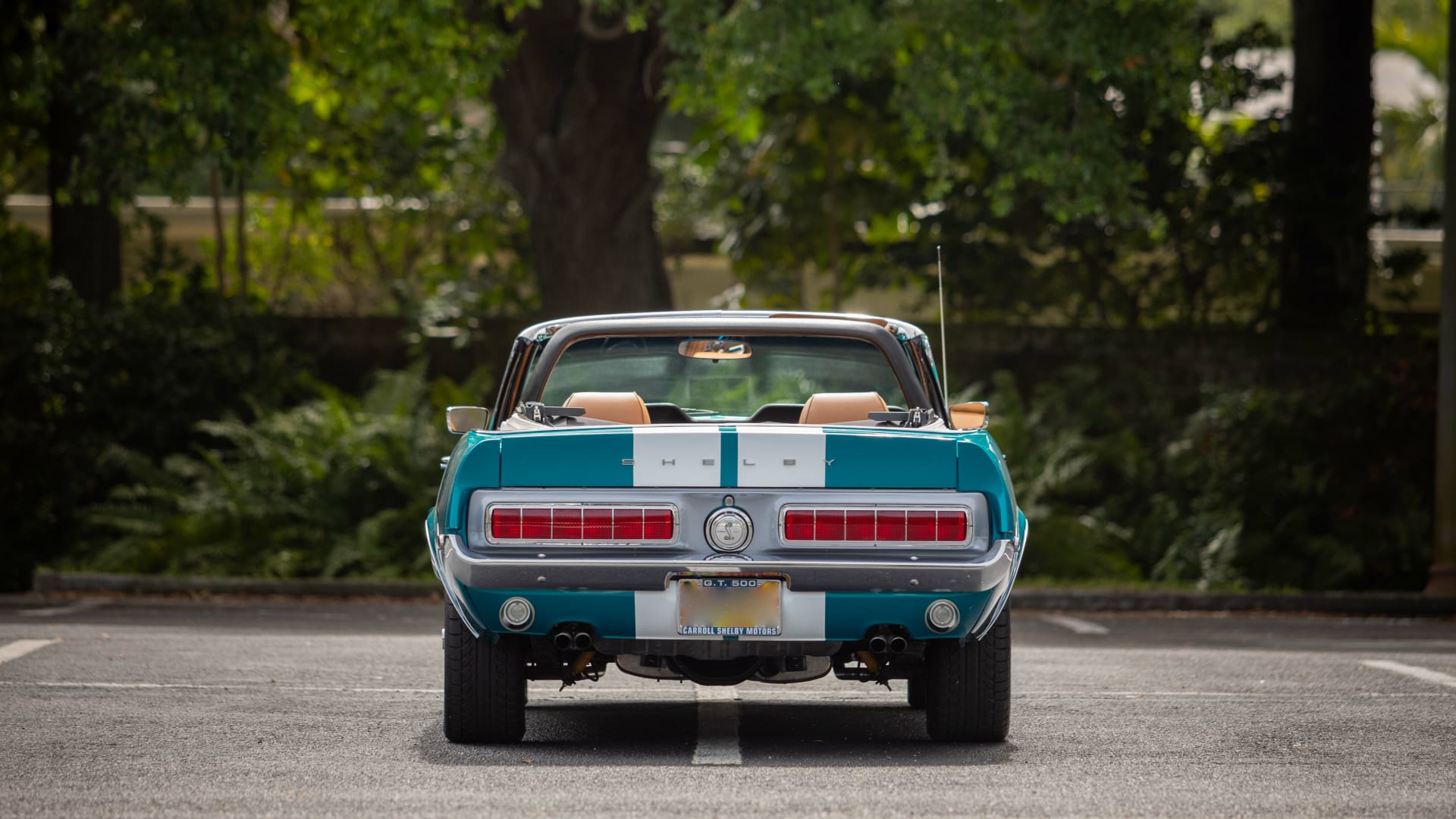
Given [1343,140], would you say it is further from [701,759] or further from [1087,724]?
[701,759]

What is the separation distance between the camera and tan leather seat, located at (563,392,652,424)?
6773 millimetres

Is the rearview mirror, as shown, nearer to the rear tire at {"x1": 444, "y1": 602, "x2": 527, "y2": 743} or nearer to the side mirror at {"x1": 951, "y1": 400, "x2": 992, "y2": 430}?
the side mirror at {"x1": 951, "y1": 400, "x2": 992, "y2": 430}

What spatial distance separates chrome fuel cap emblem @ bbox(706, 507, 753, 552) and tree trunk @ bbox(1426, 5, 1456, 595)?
9.68 meters

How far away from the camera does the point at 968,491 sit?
20.1 feet

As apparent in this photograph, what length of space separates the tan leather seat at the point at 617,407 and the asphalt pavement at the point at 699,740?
1177mm

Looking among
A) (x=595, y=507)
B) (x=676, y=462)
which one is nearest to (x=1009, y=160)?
(x=676, y=462)

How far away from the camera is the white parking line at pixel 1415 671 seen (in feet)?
29.2

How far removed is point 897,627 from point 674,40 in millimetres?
9065

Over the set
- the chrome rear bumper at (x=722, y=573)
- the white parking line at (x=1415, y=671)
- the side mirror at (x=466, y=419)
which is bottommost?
the white parking line at (x=1415, y=671)

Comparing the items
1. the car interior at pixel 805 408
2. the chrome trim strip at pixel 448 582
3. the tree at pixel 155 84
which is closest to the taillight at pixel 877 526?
the car interior at pixel 805 408

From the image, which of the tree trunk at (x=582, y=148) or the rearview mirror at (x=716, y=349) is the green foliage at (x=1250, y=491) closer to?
the tree trunk at (x=582, y=148)

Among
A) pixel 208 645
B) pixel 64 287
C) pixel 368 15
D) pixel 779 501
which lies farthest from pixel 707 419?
pixel 64 287

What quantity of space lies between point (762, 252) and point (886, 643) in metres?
14.7

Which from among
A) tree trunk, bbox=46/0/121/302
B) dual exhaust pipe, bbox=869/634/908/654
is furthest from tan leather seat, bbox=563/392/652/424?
tree trunk, bbox=46/0/121/302
